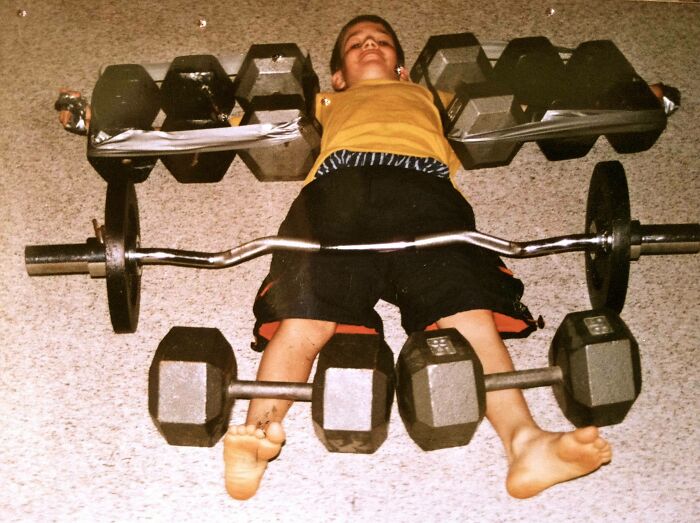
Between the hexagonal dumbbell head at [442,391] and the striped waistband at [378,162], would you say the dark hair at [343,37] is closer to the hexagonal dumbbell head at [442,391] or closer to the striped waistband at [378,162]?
the striped waistband at [378,162]

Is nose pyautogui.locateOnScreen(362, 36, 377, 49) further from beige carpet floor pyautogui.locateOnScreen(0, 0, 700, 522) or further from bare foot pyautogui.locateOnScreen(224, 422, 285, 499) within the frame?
bare foot pyautogui.locateOnScreen(224, 422, 285, 499)

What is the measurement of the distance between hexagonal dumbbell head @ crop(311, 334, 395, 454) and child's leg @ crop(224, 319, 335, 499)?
7 centimetres

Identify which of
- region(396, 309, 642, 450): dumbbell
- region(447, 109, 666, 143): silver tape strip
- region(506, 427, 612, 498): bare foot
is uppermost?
region(447, 109, 666, 143): silver tape strip

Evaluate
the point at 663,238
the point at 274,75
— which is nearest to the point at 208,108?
the point at 274,75

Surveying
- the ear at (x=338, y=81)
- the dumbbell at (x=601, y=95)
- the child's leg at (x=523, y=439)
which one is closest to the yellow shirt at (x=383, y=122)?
the ear at (x=338, y=81)

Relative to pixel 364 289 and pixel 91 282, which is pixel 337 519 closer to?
pixel 364 289

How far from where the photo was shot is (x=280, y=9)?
5.08 ft

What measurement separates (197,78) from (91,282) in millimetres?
437

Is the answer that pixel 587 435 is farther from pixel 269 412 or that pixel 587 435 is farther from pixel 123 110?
pixel 123 110

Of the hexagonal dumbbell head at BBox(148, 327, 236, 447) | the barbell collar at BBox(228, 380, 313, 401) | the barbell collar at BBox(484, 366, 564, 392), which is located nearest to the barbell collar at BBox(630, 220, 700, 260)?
the barbell collar at BBox(484, 366, 564, 392)

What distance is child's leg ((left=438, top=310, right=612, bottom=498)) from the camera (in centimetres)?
82

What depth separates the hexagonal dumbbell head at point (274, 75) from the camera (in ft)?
4.01

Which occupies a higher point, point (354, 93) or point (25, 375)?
point (354, 93)

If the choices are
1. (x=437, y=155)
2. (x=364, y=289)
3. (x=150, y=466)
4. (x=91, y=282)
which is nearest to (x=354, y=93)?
(x=437, y=155)
